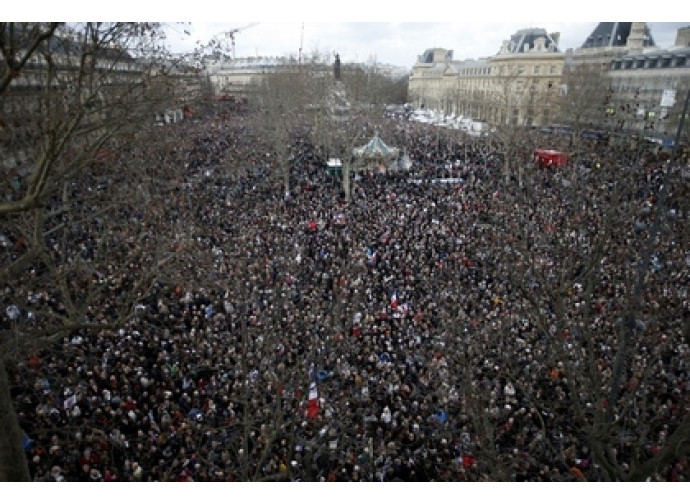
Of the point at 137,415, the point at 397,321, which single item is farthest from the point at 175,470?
the point at 397,321

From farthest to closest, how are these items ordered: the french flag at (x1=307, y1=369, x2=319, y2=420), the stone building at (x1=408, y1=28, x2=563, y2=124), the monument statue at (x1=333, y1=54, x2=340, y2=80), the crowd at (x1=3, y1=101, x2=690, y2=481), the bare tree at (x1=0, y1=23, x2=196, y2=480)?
the stone building at (x1=408, y1=28, x2=563, y2=124), the monument statue at (x1=333, y1=54, x2=340, y2=80), the french flag at (x1=307, y1=369, x2=319, y2=420), the crowd at (x1=3, y1=101, x2=690, y2=481), the bare tree at (x1=0, y1=23, x2=196, y2=480)

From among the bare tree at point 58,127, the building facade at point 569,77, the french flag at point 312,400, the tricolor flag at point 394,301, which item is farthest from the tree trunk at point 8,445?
the building facade at point 569,77

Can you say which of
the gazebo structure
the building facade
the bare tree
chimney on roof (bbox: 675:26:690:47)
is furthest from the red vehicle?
the bare tree

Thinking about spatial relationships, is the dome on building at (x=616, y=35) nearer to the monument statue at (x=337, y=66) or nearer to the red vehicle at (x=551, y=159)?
the red vehicle at (x=551, y=159)

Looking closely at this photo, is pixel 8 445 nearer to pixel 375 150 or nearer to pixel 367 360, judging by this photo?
pixel 367 360

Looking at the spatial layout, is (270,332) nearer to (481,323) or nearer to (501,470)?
(481,323)

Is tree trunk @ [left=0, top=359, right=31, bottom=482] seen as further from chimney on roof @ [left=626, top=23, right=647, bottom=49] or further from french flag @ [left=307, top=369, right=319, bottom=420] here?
chimney on roof @ [left=626, top=23, right=647, bottom=49]

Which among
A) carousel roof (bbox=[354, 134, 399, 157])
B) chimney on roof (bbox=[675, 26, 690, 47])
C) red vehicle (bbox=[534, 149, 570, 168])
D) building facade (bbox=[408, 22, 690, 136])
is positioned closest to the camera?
red vehicle (bbox=[534, 149, 570, 168])
